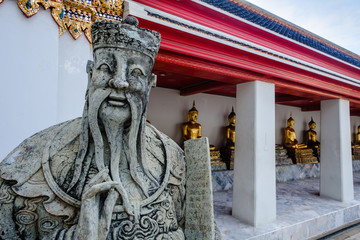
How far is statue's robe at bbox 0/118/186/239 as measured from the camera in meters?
1.00

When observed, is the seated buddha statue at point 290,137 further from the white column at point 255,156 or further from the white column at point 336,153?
the white column at point 255,156

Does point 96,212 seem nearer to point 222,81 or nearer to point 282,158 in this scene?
point 222,81

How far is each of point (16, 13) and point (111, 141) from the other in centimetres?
212

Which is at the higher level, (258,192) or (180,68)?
(180,68)

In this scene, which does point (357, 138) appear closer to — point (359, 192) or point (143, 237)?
point (359, 192)

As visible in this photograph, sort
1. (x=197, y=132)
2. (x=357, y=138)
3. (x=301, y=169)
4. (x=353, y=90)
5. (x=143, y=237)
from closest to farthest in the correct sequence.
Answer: (x=143, y=237)
(x=353, y=90)
(x=197, y=132)
(x=301, y=169)
(x=357, y=138)

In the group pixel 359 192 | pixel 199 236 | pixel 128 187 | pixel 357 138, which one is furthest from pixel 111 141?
pixel 357 138

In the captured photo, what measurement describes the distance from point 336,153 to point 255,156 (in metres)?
2.96

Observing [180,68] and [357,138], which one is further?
[357,138]

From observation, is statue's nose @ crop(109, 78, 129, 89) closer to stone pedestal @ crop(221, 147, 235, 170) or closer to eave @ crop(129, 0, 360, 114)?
eave @ crop(129, 0, 360, 114)

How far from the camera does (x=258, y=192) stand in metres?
3.67

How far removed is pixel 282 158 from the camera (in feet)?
26.7

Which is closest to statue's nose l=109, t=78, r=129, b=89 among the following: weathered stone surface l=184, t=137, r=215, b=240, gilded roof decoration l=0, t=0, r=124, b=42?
weathered stone surface l=184, t=137, r=215, b=240

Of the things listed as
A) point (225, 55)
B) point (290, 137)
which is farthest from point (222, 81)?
point (290, 137)
